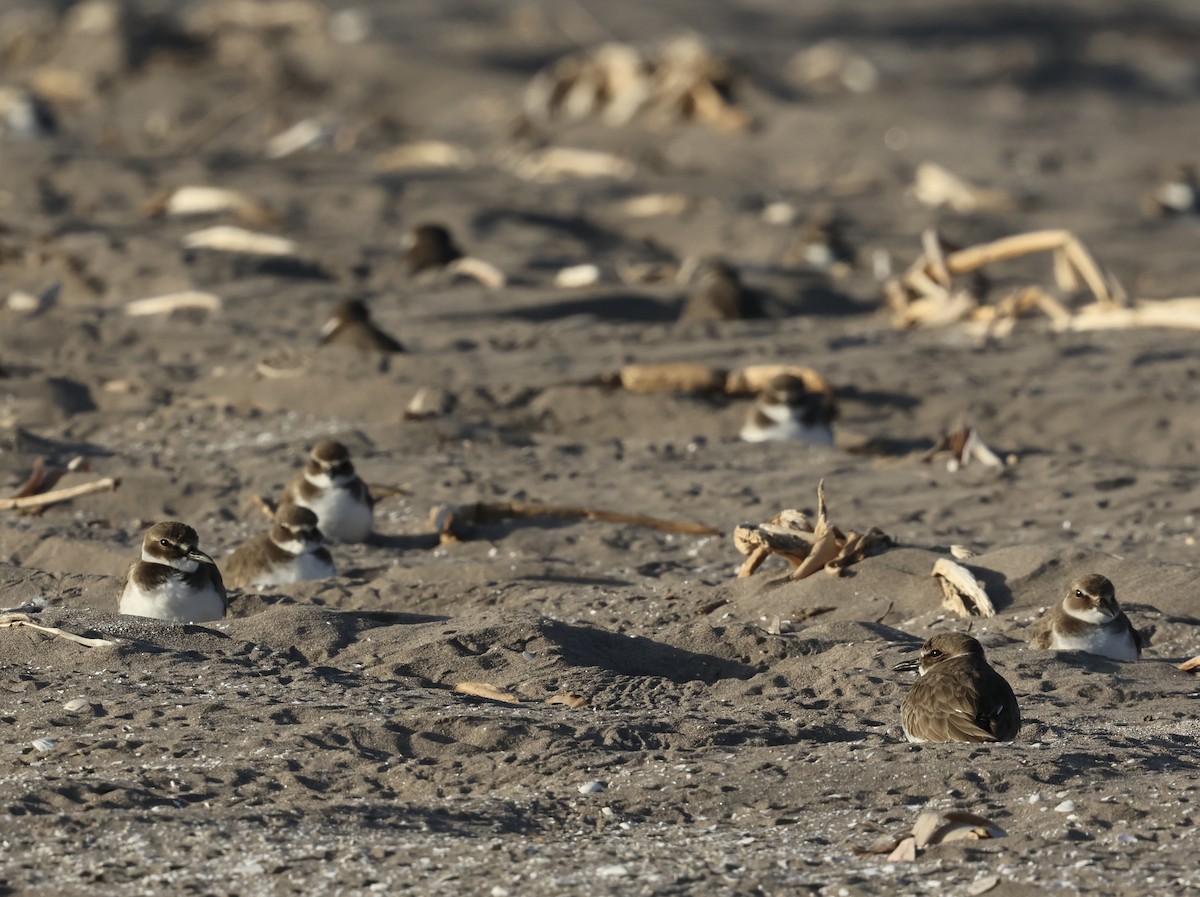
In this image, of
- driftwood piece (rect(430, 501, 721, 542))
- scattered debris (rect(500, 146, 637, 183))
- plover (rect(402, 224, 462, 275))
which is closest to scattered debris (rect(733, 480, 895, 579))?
driftwood piece (rect(430, 501, 721, 542))

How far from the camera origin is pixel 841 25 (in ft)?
105

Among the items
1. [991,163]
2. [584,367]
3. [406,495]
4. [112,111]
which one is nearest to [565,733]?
[406,495]

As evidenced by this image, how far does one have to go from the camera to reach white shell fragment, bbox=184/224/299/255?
1473cm

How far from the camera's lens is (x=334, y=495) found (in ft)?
28.1

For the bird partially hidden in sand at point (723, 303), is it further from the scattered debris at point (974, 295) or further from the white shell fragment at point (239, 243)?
the white shell fragment at point (239, 243)

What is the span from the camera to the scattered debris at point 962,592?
7164 mm

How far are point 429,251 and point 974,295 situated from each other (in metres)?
4.28

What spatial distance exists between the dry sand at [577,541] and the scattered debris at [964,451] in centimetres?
13

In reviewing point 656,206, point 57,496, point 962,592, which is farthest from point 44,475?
point 656,206

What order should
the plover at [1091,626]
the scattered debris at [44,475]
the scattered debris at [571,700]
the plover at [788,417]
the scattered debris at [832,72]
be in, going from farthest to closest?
1. the scattered debris at [832,72]
2. the plover at [788,417]
3. the scattered debris at [44,475]
4. the plover at [1091,626]
5. the scattered debris at [571,700]

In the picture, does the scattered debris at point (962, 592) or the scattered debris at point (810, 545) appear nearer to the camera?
the scattered debris at point (962, 592)

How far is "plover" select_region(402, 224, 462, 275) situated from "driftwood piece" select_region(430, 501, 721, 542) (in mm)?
5881

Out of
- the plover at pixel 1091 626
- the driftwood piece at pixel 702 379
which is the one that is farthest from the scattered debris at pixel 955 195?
the plover at pixel 1091 626

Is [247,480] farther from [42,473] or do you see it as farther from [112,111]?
[112,111]
